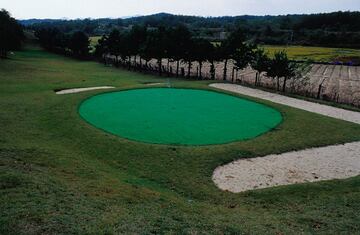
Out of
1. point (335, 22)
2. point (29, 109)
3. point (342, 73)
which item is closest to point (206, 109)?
point (29, 109)

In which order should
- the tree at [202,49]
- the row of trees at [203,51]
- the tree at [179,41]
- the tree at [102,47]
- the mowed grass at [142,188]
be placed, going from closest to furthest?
the mowed grass at [142,188], the row of trees at [203,51], the tree at [202,49], the tree at [179,41], the tree at [102,47]

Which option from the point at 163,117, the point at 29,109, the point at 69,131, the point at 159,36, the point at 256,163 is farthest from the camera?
the point at 159,36

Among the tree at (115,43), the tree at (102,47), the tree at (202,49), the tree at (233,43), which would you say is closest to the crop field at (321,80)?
the tree at (233,43)

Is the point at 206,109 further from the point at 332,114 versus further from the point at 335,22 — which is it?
the point at 335,22

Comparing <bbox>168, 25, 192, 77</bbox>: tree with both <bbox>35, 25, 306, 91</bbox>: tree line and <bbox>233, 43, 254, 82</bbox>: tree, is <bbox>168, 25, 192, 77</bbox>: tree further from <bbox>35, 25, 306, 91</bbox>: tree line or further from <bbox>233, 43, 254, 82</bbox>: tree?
<bbox>233, 43, 254, 82</bbox>: tree

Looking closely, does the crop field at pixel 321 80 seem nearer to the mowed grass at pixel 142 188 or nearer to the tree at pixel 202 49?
the tree at pixel 202 49
